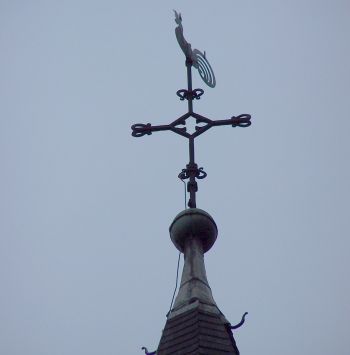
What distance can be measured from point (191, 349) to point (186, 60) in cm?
498

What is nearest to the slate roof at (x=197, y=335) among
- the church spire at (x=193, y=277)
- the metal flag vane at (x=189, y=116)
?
the church spire at (x=193, y=277)

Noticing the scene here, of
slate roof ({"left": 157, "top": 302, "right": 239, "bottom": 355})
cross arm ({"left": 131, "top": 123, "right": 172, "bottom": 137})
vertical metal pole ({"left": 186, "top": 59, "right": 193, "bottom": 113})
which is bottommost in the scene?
slate roof ({"left": 157, "top": 302, "right": 239, "bottom": 355})

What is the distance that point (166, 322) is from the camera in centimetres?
688

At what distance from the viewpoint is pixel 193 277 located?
7.16 metres

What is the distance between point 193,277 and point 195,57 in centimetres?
414

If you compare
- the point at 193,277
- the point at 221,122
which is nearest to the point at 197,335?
the point at 193,277

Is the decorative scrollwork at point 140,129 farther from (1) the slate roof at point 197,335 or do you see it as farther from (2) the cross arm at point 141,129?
(1) the slate roof at point 197,335

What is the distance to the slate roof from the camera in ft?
20.3

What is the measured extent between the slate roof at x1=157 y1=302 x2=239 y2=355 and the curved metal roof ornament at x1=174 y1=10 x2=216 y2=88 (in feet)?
14.3

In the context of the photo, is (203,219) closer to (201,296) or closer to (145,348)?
(201,296)

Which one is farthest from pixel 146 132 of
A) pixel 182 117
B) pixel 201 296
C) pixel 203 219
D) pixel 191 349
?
pixel 191 349

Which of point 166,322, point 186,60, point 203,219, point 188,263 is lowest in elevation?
point 166,322

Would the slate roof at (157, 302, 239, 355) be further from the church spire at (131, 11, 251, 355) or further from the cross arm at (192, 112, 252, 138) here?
the cross arm at (192, 112, 252, 138)

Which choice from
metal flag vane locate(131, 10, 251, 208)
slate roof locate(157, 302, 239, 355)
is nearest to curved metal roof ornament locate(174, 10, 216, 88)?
metal flag vane locate(131, 10, 251, 208)
